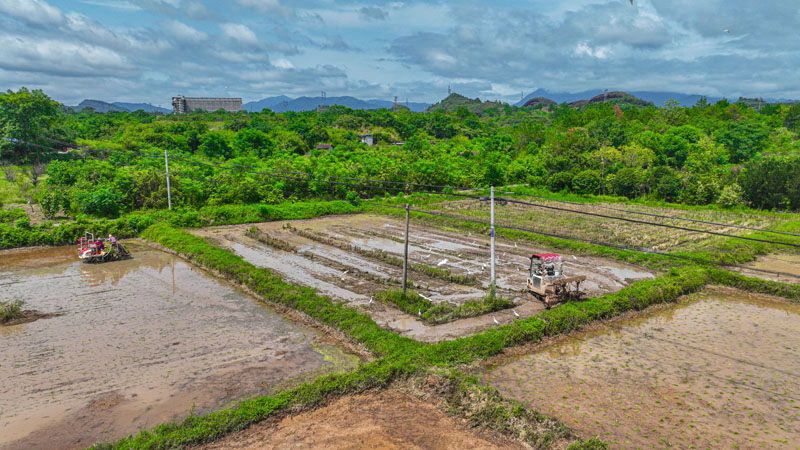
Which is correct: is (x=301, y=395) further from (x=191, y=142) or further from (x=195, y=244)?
(x=191, y=142)

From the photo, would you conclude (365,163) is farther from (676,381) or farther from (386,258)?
(676,381)

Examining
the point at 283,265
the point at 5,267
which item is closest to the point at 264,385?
the point at 283,265

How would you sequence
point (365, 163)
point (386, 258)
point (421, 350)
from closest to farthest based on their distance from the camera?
point (421, 350), point (386, 258), point (365, 163)

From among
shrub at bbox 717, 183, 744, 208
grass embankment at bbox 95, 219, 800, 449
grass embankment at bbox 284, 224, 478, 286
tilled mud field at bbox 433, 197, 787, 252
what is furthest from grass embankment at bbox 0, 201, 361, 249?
shrub at bbox 717, 183, 744, 208

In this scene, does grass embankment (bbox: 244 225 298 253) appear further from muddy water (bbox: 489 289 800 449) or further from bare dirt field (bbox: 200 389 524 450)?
muddy water (bbox: 489 289 800 449)

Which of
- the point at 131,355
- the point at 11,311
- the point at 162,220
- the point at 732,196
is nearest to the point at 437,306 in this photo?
the point at 131,355
